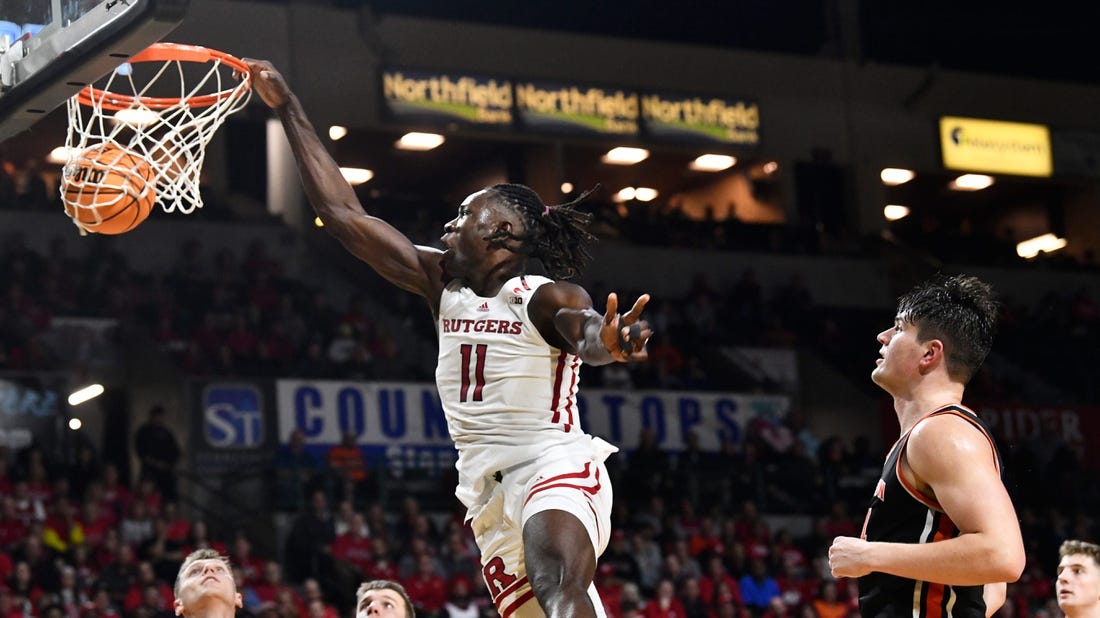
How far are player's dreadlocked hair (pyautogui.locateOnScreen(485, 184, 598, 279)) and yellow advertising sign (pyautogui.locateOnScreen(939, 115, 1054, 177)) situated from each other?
18844mm

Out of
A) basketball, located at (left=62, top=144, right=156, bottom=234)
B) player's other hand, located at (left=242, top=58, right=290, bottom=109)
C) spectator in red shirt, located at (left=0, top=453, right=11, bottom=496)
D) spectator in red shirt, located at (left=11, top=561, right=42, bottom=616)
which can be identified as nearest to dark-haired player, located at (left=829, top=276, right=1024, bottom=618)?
player's other hand, located at (left=242, top=58, right=290, bottom=109)

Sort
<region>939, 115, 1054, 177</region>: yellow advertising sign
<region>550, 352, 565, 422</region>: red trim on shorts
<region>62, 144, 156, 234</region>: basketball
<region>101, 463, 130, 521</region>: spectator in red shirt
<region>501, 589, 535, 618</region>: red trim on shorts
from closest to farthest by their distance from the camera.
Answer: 1. <region>501, 589, 535, 618</region>: red trim on shorts
2. <region>550, 352, 565, 422</region>: red trim on shorts
3. <region>62, 144, 156, 234</region>: basketball
4. <region>101, 463, 130, 521</region>: spectator in red shirt
5. <region>939, 115, 1054, 177</region>: yellow advertising sign

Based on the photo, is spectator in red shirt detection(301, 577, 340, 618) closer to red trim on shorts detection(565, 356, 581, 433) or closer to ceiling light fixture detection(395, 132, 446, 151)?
red trim on shorts detection(565, 356, 581, 433)

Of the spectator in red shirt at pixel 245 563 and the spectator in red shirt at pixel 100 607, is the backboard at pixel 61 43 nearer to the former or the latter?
the spectator in red shirt at pixel 100 607

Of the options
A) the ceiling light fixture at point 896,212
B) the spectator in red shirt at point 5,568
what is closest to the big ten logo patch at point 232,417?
the spectator in red shirt at point 5,568

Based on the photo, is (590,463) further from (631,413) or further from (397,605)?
(631,413)

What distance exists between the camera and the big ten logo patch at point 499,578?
17.9ft

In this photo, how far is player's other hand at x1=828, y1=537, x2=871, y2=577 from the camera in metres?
4.10

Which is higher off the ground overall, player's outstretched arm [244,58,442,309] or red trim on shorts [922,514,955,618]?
player's outstretched arm [244,58,442,309]

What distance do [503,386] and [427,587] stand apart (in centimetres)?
871

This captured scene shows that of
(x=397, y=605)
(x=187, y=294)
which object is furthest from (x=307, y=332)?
(x=397, y=605)

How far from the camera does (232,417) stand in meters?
15.9

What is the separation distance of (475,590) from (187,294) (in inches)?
217

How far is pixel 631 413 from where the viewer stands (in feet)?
60.1
